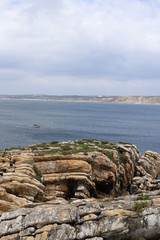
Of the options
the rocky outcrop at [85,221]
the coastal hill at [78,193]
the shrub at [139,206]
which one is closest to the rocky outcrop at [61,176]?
the coastal hill at [78,193]

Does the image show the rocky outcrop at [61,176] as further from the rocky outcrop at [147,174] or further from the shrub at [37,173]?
the rocky outcrop at [147,174]

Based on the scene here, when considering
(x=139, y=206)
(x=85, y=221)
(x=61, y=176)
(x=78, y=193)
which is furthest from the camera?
(x=61, y=176)

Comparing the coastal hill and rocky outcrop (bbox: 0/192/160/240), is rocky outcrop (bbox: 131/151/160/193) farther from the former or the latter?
rocky outcrop (bbox: 0/192/160/240)

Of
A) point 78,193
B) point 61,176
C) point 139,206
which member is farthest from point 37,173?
point 139,206

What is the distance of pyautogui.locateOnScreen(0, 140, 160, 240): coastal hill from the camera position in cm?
1944

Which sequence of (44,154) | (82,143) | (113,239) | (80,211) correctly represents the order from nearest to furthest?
(113,239)
(80,211)
(44,154)
(82,143)

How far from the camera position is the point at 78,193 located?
1428 inches

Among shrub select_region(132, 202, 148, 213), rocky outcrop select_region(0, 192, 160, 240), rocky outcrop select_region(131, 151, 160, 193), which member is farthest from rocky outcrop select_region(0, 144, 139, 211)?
Result: shrub select_region(132, 202, 148, 213)

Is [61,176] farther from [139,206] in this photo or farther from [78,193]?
[139,206]

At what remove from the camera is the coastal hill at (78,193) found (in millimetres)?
19438

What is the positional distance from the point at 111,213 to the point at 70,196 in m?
17.7

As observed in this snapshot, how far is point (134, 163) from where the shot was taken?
51281mm

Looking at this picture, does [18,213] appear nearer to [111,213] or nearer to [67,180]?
[111,213]

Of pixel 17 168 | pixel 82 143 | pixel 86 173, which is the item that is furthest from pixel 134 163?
pixel 17 168
